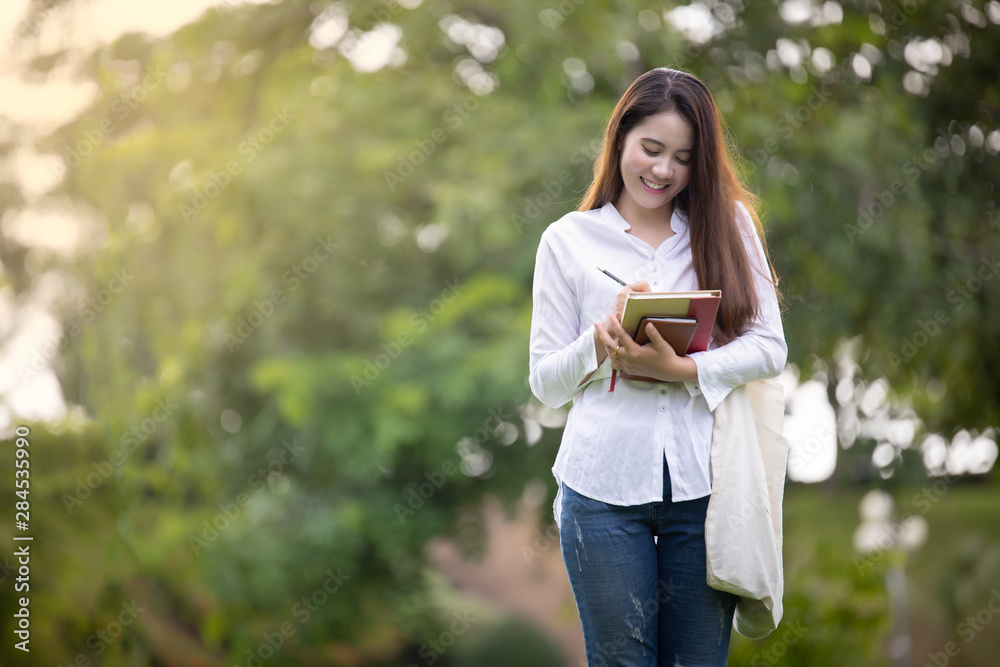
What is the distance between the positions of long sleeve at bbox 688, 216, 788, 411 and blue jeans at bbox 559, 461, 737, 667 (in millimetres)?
205

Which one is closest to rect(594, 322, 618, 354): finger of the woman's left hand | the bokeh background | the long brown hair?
the woman's left hand

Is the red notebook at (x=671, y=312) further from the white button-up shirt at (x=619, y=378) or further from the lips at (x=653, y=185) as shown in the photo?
the lips at (x=653, y=185)

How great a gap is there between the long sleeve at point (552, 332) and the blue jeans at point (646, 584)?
0.76ft

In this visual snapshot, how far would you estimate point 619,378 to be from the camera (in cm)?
187

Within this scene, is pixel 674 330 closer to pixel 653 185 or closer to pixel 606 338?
pixel 606 338

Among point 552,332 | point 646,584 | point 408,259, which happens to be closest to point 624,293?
point 552,332

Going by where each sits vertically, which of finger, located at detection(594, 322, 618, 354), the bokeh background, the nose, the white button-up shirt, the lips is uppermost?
the nose

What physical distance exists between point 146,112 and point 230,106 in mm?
541

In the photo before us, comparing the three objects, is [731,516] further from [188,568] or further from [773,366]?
[188,568]

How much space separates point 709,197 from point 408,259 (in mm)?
4193

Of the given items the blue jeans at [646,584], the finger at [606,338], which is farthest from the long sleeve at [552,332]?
the blue jeans at [646,584]

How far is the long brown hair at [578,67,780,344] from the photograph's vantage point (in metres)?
1.88

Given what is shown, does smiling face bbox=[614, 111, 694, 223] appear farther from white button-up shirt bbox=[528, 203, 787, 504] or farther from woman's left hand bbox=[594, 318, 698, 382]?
woman's left hand bbox=[594, 318, 698, 382]

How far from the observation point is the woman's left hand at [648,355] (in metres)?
1.73
